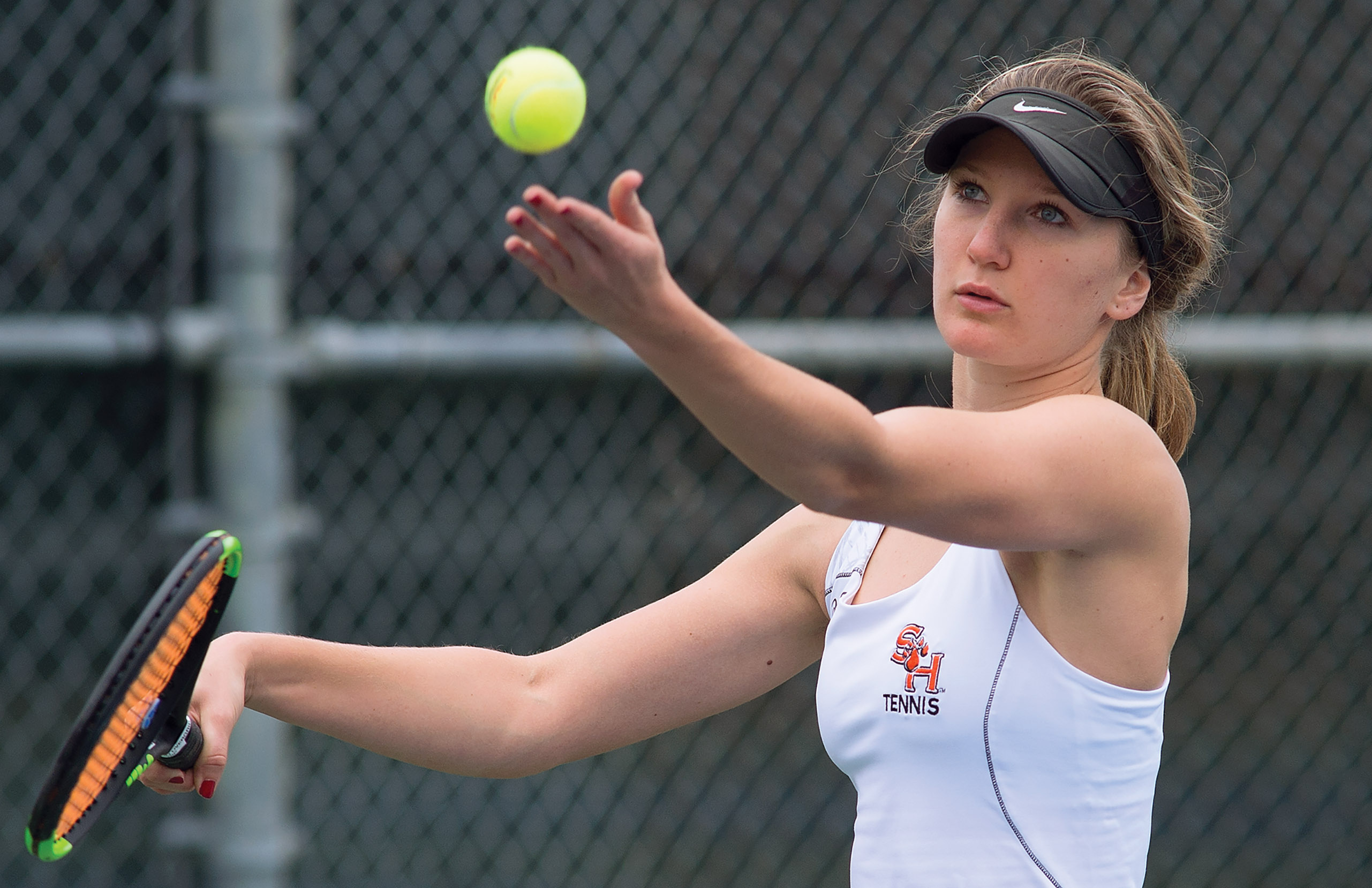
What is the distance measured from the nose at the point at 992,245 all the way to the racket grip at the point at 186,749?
99 cm

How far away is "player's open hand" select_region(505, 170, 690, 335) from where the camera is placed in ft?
3.79

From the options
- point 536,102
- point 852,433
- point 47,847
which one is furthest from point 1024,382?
point 47,847

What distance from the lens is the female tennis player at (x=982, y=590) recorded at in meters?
1.39

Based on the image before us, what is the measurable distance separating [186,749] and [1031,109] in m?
1.16

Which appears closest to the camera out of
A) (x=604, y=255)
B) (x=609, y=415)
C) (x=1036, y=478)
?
(x=604, y=255)

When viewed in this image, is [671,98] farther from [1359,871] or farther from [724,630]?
[1359,871]

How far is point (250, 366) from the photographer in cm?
274

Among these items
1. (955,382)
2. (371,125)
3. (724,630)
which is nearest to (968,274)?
(955,382)

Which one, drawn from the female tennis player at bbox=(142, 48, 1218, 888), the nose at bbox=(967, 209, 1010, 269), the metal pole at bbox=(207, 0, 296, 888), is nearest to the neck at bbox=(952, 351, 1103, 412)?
the female tennis player at bbox=(142, 48, 1218, 888)

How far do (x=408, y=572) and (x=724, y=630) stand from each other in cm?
169

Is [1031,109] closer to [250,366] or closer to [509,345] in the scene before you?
[509,345]

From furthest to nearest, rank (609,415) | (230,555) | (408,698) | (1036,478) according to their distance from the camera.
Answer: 1. (609,415)
2. (408,698)
3. (230,555)
4. (1036,478)

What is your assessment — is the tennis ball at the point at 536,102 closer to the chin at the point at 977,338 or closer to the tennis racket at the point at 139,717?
the chin at the point at 977,338

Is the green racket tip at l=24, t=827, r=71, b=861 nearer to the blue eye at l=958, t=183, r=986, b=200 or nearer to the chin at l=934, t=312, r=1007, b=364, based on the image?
the chin at l=934, t=312, r=1007, b=364
